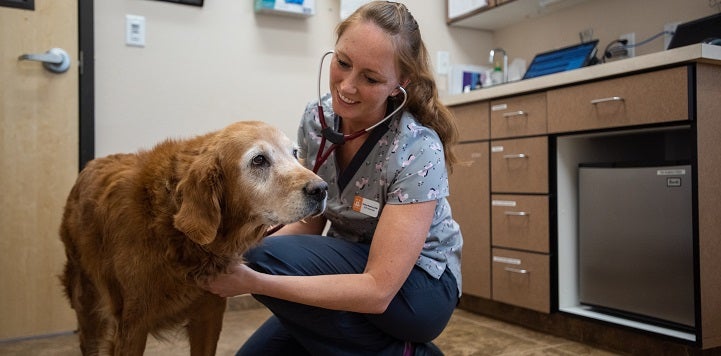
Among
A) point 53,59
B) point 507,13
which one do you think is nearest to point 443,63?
point 507,13

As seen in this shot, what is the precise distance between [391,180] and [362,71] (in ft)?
0.90

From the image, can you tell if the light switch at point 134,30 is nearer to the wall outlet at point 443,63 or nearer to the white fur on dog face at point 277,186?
the white fur on dog face at point 277,186

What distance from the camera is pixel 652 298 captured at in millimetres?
2117

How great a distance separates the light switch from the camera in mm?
2613

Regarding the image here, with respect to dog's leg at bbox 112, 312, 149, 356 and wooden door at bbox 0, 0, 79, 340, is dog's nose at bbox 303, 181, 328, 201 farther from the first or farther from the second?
wooden door at bbox 0, 0, 79, 340

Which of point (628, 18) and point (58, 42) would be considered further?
point (628, 18)

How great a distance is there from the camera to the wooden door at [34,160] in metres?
2.32

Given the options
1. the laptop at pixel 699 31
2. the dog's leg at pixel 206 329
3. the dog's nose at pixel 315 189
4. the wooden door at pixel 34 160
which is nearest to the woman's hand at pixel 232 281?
the dog's leg at pixel 206 329

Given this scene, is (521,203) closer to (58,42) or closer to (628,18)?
(628,18)

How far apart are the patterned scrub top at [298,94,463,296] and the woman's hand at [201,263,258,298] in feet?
1.14

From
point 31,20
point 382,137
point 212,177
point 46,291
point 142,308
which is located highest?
point 31,20

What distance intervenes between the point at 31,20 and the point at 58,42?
0.41 ft

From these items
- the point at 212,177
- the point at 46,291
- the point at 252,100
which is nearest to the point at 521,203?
the point at 252,100

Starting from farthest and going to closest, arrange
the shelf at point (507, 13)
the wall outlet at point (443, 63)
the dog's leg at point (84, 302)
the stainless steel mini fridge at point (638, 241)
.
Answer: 1. the wall outlet at point (443, 63)
2. the shelf at point (507, 13)
3. the stainless steel mini fridge at point (638, 241)
4. the dog's leg at point (84, 302)
